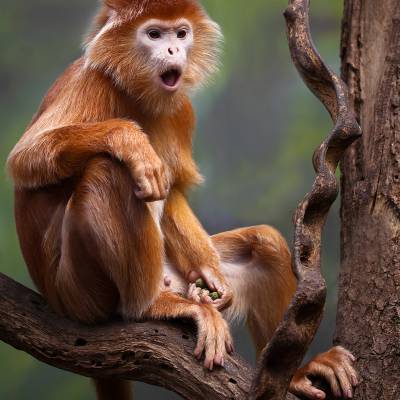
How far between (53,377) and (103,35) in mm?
1854

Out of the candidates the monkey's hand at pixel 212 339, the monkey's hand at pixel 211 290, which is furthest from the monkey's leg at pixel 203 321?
the monkey's hand at pixel 211 290

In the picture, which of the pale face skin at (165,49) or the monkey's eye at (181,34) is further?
the monkey's eye at (181,34)

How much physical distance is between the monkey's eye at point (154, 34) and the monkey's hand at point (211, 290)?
87cm

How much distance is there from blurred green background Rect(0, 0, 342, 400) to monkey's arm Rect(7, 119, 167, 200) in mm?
1304

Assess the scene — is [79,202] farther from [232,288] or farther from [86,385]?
[86,385]

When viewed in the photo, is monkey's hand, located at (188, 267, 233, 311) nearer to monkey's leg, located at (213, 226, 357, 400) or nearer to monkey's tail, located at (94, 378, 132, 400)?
monkey's leg, located at (213, 226, 357, 400)

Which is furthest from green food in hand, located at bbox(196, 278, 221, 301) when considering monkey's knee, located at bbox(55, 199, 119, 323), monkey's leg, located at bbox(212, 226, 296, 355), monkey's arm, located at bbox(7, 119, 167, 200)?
monkey's arm, located at bbox(7, 119, 167, 200)

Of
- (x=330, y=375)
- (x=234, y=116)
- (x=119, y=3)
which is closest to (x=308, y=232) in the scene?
(x=330, y=375)

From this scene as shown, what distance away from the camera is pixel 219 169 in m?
4.18

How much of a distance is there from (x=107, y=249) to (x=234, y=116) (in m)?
1.73

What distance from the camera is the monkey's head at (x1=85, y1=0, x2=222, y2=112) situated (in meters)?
2.89

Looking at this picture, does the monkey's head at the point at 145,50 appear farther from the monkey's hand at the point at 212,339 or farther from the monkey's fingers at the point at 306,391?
the monkey's fingers at the point at 306,391

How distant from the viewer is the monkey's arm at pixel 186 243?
10.3 ft

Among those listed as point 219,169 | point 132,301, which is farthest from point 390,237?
point 219,169
